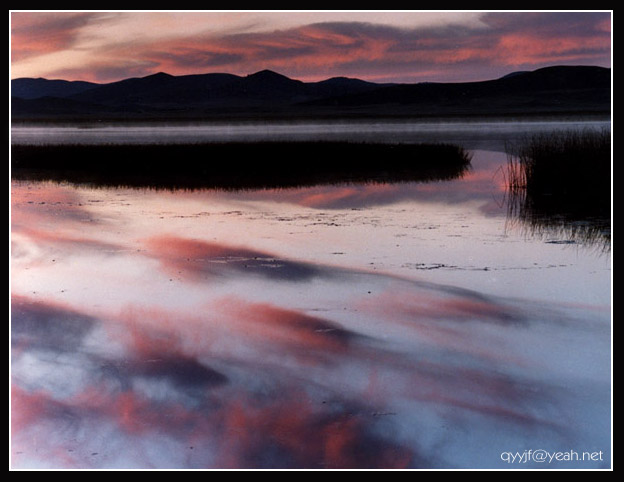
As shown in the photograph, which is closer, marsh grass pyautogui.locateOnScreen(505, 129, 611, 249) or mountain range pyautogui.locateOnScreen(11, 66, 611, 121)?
marsh grass pyautogui.locateOnScreen(505, 129, 611, 249)

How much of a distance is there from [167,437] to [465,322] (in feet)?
6.21

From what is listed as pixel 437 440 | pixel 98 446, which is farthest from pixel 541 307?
pixel 98 446

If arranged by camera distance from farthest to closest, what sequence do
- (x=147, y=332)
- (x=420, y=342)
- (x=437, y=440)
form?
(x=147, y=332) < (x=420, y=342) < (x=437, y=440)

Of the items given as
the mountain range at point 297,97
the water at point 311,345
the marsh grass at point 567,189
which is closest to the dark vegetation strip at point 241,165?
the mountain range at point 297,97

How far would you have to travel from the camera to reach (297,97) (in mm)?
17031

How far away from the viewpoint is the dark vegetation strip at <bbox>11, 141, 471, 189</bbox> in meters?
10.1

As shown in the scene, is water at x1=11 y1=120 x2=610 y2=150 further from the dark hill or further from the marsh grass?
the dark hill

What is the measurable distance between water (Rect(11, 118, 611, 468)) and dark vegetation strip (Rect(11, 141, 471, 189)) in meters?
3.29

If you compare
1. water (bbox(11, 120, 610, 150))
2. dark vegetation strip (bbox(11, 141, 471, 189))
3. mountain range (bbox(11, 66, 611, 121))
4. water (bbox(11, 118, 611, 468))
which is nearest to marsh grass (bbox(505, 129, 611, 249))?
water (bbox(11, 118, 611, 468))

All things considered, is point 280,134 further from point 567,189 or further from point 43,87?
point 567,189

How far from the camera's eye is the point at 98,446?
11.8 feet

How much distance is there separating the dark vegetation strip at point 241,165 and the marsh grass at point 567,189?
1.82 m

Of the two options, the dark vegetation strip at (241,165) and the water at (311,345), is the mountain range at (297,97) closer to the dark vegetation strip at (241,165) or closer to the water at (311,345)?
the dark vegetation strip at (241,165)

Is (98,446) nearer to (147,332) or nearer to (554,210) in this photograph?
(147,332)
